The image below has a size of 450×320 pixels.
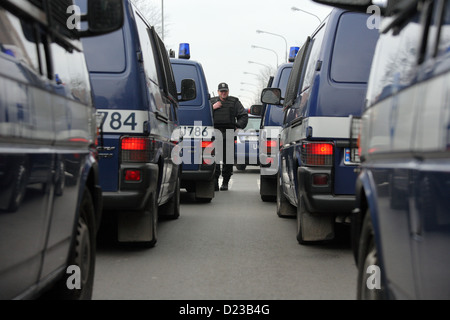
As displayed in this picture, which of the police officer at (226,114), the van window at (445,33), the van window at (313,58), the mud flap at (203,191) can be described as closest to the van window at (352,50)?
the van window at (313,58)

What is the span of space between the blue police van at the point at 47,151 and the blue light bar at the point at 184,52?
989 cm

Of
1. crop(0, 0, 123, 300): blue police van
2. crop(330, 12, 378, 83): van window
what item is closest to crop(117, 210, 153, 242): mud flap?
crop(330, 12, 378, 83): van window

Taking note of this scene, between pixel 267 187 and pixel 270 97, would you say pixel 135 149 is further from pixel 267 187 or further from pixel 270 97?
pixel 267 187

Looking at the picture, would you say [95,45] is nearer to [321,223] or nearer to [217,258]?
[217,258]

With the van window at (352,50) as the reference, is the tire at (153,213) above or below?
below

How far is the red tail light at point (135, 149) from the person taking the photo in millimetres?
7184

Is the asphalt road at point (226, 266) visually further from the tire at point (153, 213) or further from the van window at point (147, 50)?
the van window at point (147, 50)

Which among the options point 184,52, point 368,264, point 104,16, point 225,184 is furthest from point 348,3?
point 225,184

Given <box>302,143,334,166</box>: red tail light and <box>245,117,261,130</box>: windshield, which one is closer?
<box>302,143,334,166</box>: red tail light

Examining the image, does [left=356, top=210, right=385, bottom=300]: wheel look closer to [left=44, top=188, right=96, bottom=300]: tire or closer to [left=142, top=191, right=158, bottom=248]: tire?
[left=44, top=188, right=96, bottom=300]: tire

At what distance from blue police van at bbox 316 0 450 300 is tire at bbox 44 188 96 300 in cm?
159

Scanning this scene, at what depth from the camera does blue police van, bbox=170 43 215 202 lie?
12570mm

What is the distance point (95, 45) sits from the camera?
7.39 metres

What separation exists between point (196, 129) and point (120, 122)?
5485 millimetres
